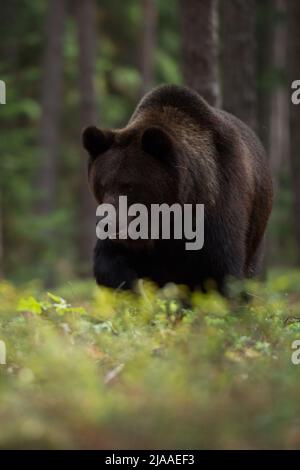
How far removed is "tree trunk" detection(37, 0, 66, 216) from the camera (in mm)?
26297

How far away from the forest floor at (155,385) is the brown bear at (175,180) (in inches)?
67.3

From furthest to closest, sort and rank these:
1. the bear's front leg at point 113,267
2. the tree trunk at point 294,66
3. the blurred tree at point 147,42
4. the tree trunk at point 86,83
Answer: the blurred tree at point 147,42 < the tree trunk at point 86,83 < the tree trunk at point 294,66 < the bear's front leg at point 113,267

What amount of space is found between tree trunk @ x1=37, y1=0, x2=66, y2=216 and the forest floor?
20664mm

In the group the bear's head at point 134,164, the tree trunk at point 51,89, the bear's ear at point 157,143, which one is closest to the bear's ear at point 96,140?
the bear's head at point 134,164

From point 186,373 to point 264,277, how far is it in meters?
8.00

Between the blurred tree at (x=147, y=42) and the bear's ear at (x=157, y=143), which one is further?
the blurred tree at (x=147, y=42)

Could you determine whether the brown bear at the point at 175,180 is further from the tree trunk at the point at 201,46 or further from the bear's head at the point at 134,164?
the tree trunk at the point at 201,46

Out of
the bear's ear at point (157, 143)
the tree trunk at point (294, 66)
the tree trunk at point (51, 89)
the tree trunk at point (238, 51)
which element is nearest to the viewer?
the bear's ear at point (157, 143)

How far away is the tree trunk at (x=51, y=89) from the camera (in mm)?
26297

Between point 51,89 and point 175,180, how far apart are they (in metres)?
19.7

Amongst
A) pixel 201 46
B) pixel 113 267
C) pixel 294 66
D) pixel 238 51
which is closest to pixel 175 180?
pixel 113 267

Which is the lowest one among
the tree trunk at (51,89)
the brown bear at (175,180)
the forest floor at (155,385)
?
the forest floor at (155,385)

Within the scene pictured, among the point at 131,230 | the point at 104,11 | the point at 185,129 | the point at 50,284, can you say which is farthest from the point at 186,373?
the point at 104,11

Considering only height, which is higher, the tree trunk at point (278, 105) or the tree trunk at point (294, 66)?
the tree trunk at point (278, 105)
